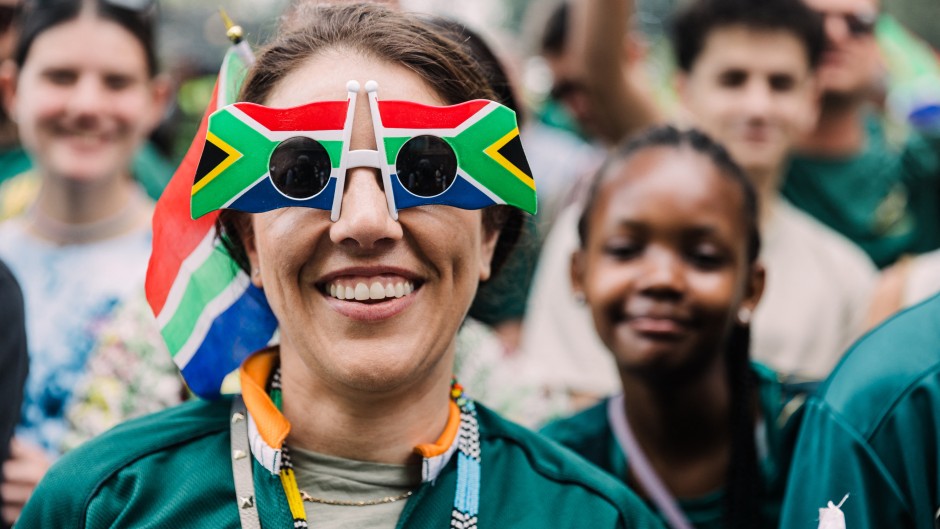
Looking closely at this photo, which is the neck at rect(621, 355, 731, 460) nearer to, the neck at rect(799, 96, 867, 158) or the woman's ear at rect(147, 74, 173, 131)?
the neck at rect(799, 96, 867, 158)

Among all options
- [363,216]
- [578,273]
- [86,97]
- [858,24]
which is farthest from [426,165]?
[858,24]

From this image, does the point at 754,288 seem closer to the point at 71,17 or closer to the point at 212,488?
the point at 212,488

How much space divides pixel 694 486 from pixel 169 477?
151cm

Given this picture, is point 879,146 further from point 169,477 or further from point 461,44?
point 169,477

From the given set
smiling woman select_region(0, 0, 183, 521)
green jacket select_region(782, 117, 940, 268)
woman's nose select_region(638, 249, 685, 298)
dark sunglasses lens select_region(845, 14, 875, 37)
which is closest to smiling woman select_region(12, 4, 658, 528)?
woman's nose select_region(638, 249, 685, 298)

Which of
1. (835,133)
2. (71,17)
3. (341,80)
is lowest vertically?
(835,133)

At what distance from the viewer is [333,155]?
207 centimetres

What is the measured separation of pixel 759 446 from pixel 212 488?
156cm

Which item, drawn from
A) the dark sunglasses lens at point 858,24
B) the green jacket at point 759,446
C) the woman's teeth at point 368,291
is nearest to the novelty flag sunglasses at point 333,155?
the woman's teeth at point 368,291

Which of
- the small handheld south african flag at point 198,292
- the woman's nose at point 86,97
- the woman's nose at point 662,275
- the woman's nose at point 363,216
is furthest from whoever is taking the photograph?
the woman's nose at point 86,97

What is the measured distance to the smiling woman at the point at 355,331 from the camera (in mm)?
2096

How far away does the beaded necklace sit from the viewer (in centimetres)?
215

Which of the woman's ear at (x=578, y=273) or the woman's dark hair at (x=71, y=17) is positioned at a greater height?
the woman's dark hair at (x=71, y=17)

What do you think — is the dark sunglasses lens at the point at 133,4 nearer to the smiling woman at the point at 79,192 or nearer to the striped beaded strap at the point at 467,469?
the smiling woman at the point at 79,192
